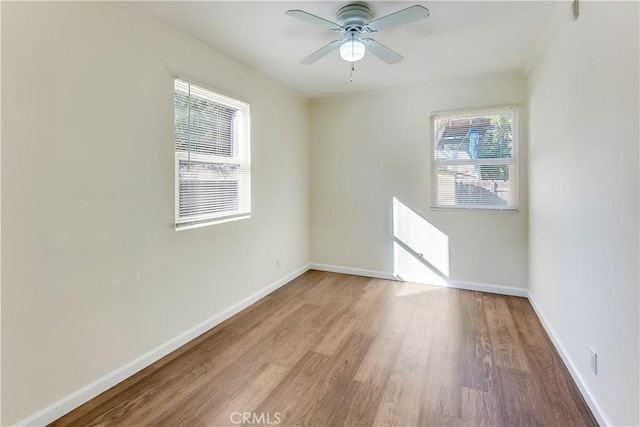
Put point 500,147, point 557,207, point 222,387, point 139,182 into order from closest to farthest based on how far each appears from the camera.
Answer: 1. point 222,387
2. point 139,182
3. point 557,207
4. point 500,147

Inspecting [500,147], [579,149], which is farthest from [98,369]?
[500,147]

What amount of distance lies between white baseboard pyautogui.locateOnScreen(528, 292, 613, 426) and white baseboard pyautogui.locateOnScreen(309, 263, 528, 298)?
26.9 inches

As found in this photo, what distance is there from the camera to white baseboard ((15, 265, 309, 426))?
1640mm

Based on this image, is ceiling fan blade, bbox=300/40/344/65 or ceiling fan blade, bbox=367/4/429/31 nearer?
ceiling fan blade, bbox=367/4/429/31

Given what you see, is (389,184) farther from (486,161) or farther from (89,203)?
(89,203)

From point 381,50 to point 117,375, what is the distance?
2998mm

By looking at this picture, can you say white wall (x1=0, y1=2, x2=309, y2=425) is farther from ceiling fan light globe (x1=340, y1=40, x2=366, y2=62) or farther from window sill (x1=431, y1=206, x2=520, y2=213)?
window sill (x1=431, y1=206, x2=520, y2=213)

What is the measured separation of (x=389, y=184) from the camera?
400 cm

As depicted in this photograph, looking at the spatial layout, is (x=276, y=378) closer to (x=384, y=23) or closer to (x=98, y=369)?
(x=98, y=369)

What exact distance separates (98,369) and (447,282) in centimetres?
354

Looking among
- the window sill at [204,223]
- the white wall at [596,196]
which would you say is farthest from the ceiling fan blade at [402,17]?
the window sill at [204,223]

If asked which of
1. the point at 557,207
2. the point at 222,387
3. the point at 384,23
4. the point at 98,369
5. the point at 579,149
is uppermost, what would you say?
the point at 384,23

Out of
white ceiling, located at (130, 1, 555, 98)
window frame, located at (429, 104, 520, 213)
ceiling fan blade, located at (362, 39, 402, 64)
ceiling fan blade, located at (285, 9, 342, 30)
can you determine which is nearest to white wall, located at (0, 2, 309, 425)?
white ceiling, located at (130, 1, 555, 98)

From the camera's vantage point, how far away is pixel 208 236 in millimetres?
2719
